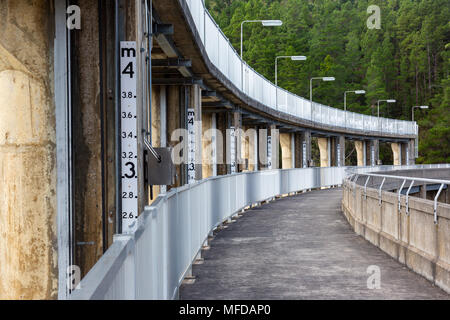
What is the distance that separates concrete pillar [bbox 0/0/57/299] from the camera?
25.8 ft

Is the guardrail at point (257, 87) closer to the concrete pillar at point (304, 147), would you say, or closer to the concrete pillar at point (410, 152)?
the concrete pillar at point (304, 147)

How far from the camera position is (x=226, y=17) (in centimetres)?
14100

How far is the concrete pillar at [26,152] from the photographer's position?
25.8ft

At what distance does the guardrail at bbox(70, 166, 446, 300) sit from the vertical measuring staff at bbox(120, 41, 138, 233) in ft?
1.73

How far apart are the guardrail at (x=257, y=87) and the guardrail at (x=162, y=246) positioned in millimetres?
3485

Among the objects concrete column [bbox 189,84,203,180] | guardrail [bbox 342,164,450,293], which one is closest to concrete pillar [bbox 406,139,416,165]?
concrete column [bbox 189,84,203,180]

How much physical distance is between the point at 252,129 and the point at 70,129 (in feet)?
95.8

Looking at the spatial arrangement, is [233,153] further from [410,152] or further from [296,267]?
[410,152]

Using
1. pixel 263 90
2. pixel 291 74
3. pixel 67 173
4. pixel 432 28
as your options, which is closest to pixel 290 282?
pixel 67 173

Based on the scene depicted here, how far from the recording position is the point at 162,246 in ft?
22.0

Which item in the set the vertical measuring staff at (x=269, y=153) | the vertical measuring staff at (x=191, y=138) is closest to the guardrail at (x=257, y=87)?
the vertical measuring staff at (x=191, y=138)

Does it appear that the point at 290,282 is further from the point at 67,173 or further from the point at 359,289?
the point at 67,173

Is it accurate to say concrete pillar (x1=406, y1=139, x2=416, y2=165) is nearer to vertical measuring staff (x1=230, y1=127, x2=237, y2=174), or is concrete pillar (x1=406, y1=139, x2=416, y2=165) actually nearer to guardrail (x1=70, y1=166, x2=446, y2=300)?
vertical measuring staff (x1=230, y1=127, x2=237, y2=174)

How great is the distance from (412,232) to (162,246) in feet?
18.8
